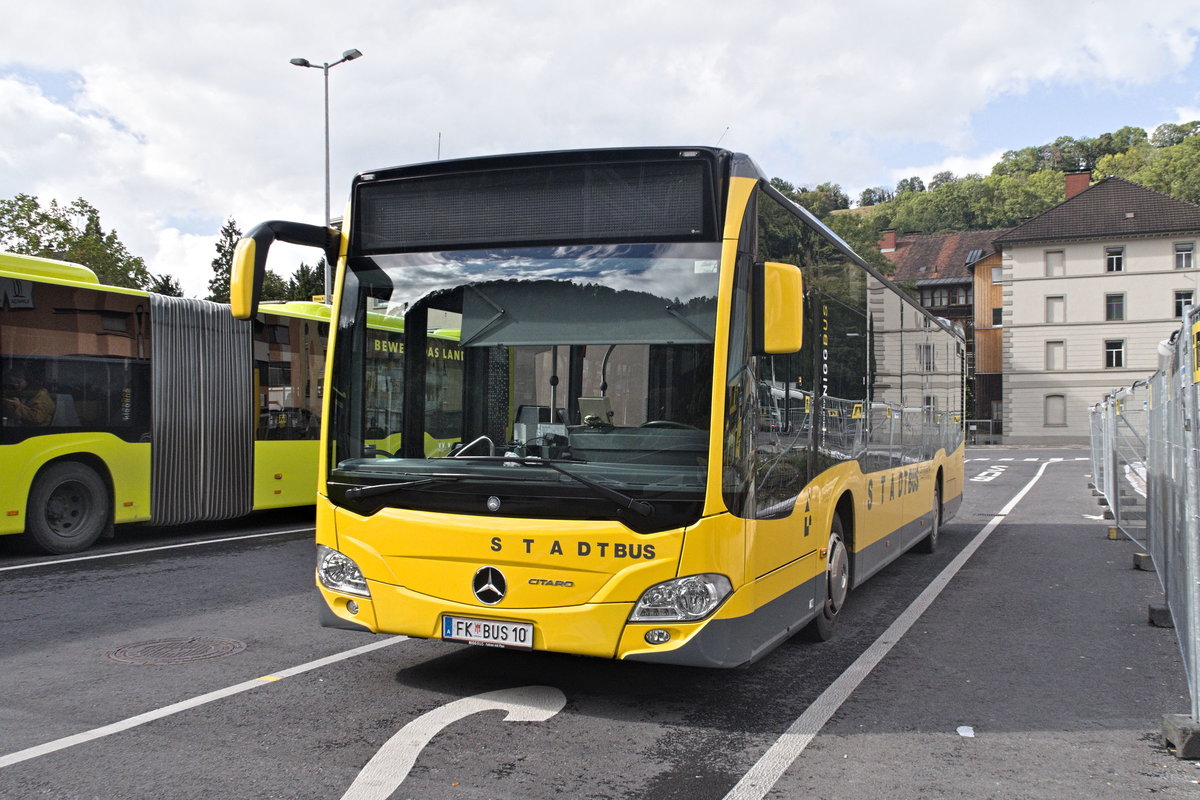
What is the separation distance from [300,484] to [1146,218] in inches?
2424

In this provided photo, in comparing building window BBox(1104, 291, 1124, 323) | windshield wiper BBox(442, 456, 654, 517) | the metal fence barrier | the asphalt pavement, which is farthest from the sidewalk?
building window BBox(1104, 291, 1124, 323)

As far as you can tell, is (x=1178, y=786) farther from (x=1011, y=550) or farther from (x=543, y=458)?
(x=1011, y=550)

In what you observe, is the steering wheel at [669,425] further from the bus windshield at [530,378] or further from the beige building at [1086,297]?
the beige building at [1086,297]

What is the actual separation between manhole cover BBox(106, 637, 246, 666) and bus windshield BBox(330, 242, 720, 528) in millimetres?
1844

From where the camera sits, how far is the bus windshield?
5.22 meters

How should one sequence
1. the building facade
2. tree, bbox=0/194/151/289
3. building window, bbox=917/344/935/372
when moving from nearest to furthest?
1. building window, bbox=917/344/935/372
2. tree, bbox=0/194/151/289
3. the building facade

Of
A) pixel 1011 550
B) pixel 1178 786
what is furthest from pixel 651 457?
pixel 1011 550

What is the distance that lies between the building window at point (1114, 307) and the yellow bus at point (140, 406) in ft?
194

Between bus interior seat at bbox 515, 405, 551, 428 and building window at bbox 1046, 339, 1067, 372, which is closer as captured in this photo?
bus interior seat at bbox 515, 405, 551, 428

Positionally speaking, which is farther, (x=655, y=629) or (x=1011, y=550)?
(x=1011, y=550)

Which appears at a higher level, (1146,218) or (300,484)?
(1146,218)

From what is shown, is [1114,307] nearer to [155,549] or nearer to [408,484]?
[155,549]

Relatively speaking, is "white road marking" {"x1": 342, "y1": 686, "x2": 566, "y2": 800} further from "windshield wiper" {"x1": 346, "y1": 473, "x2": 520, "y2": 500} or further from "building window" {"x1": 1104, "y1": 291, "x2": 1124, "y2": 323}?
"building window" {"x1": 1104, "y1": 291, "x2": 1124, "y2": 323}

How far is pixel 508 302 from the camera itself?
561cm
